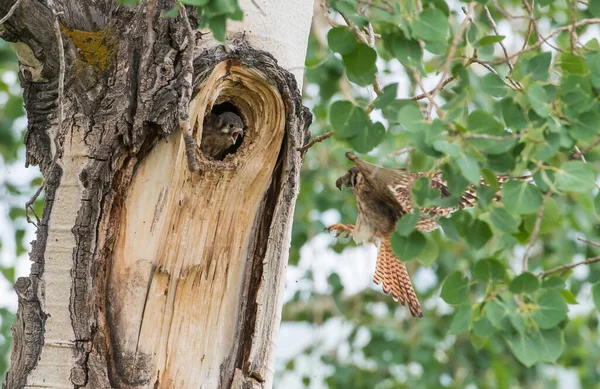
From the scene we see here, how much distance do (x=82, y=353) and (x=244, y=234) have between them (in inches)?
18.7

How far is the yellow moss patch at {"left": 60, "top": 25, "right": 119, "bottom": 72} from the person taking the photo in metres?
2.00

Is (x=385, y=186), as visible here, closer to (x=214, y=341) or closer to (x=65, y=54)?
(x=214, y=341)

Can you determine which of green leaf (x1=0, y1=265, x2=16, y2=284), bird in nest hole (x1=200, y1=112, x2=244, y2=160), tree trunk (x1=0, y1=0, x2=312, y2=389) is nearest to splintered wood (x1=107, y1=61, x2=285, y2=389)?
tree trunk (x1=0, y1=0, x2=312, y2=389)

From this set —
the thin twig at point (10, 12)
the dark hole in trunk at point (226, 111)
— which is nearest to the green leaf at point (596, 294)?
the dark hole in trunk at point (226, 111)

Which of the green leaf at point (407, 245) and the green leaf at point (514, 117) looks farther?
the green leaf at point (407, 245)

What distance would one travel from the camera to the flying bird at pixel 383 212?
2607mm

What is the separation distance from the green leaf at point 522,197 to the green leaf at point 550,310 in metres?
0.20

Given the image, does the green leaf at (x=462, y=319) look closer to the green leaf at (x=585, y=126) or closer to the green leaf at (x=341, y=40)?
the green leaf at (x=585, y=126)

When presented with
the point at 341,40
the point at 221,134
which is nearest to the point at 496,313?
the point at 341,40

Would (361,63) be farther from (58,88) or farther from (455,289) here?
(58,88)

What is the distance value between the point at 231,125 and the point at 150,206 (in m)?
0.57

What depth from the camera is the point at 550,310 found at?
159 centimetres

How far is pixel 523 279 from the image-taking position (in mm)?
1580

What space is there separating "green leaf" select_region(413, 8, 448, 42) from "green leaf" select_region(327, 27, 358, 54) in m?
0.16
